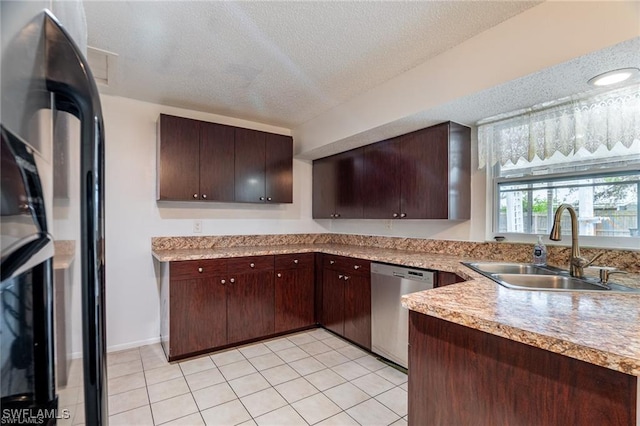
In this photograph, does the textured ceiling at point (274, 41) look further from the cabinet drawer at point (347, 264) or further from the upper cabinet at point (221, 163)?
the cabinet drawer at point (347, 264)

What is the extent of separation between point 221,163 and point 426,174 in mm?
1960

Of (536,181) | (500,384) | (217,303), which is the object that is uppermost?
(536,181)

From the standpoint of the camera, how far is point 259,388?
7.22ft

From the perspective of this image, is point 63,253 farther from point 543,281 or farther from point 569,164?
point 569,164

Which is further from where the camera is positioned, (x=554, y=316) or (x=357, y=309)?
(x=357, y=309)

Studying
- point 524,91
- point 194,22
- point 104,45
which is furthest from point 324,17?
point 104,45

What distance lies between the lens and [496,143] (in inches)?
95.5

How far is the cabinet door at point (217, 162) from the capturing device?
3.02 m

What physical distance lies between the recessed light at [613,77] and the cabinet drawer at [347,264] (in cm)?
191

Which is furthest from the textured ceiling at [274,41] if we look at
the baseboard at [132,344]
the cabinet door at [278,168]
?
the baseboard at [132,344]

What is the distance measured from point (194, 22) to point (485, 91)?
1.77 meters

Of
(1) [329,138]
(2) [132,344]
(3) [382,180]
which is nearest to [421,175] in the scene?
(3) [382,180]

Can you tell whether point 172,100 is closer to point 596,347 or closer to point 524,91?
point 524,91

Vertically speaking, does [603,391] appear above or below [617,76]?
below
